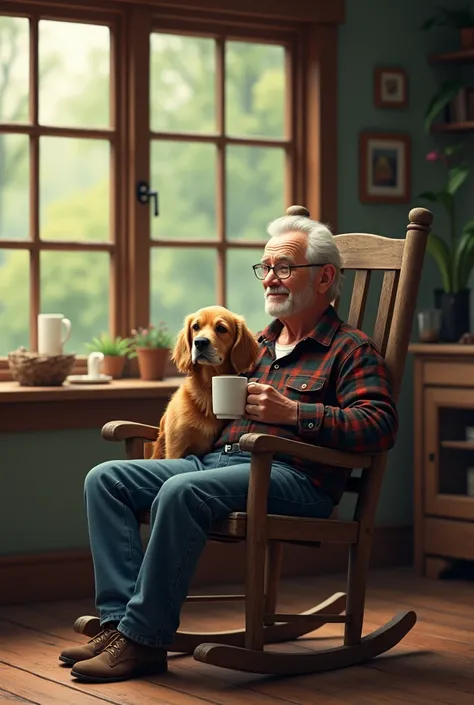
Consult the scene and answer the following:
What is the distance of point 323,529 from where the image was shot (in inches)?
114

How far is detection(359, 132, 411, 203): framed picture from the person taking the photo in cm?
444

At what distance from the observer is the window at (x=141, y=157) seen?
3996mm

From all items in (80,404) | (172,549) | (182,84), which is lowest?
(172,549)

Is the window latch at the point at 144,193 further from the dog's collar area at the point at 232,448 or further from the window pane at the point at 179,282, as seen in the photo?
the dog's collar area at the point at 232,448

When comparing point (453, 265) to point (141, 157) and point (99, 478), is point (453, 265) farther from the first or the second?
point (99, 478)

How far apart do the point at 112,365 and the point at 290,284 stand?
1149 millimetres

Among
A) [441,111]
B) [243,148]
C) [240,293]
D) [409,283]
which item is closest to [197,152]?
[243,148]

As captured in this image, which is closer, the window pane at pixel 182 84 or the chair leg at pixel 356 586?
the chair leg at pixel 356 586

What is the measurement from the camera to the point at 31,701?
2.70m

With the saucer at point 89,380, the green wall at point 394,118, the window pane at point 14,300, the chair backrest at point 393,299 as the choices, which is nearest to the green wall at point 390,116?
the green wall at point 394,118

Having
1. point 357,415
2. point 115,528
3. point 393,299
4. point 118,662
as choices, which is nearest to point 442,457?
point 393,299

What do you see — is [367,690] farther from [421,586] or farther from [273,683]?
[421,586]

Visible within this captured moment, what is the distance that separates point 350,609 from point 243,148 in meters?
1.92

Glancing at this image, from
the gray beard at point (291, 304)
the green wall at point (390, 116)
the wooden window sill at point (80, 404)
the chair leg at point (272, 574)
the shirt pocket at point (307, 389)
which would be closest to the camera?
the shirt pocket at point (307, 389)
